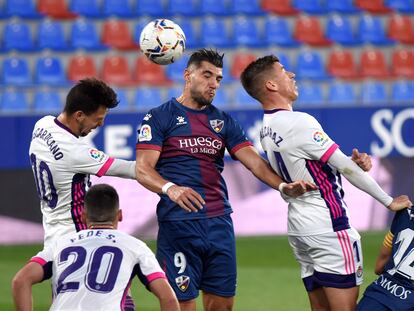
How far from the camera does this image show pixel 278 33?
51.8 ft

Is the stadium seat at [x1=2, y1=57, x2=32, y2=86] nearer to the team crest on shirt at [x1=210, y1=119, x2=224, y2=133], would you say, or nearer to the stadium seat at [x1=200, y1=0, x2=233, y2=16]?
the stadium seat at [x1=200, y1=0, x2=233, y2=16]

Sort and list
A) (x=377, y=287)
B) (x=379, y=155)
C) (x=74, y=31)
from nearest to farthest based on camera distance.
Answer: (x=377, y=287) → (x=379, y=155) → (x=74, y=31)

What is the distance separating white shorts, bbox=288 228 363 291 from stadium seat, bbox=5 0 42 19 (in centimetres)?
1078

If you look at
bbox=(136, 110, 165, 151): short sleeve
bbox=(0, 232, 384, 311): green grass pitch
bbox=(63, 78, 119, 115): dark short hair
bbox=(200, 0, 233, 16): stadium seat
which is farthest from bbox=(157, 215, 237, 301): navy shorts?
bbox=(200, 0, 233, 16): stadium seat

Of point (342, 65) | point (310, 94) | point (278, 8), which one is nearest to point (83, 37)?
point (278, 8)

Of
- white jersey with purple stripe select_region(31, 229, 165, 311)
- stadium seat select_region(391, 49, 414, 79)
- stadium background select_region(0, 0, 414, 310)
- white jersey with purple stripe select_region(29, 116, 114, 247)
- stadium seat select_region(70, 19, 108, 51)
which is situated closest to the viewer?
white jersey with purple stripe select_region(31, 229, 165, 311)

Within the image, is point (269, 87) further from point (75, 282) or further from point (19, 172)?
point (19, 172)

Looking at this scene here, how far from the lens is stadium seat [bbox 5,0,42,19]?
1546cm

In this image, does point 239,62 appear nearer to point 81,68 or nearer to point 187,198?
point 81,68

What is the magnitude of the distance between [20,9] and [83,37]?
115 centimetres

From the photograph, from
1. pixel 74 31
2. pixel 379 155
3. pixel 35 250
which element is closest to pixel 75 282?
pixel 35 250

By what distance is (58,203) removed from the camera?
5.73m

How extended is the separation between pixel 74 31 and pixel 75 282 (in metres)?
11.4

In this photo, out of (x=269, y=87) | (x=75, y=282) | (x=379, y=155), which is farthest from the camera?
(x=379, y=155)
